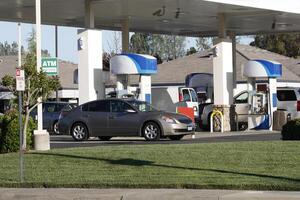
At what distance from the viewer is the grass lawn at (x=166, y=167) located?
13219mm

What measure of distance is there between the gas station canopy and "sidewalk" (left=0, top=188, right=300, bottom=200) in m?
17.2

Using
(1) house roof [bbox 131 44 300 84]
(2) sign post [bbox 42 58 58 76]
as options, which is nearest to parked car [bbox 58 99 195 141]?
(2) sign post [bbox 42 58 58 76]

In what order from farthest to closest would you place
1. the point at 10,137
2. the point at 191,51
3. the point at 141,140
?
the point at 191,51
the point at 141,140
the point at 10,137

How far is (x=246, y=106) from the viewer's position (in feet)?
112

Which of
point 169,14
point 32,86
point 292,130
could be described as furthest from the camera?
point 169,14

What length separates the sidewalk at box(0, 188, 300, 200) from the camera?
11812 millimetres

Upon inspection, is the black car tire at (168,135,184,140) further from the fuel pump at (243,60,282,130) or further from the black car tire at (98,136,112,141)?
the fuel pump at (243,60,282,130)

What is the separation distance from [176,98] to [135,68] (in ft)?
21.0

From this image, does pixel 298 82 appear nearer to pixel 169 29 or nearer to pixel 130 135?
pixel 169 29

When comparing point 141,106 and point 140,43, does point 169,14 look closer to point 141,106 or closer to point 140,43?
point 141,106

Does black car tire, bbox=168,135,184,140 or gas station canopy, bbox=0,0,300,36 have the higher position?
gas station canopy, bbox=0,0,300,36

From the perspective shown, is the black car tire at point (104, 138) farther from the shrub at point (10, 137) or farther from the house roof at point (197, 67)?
the house roof at point (197, 67)

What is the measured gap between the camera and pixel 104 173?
14484 mm

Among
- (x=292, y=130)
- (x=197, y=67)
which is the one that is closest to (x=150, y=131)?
(x=292, y=130)
